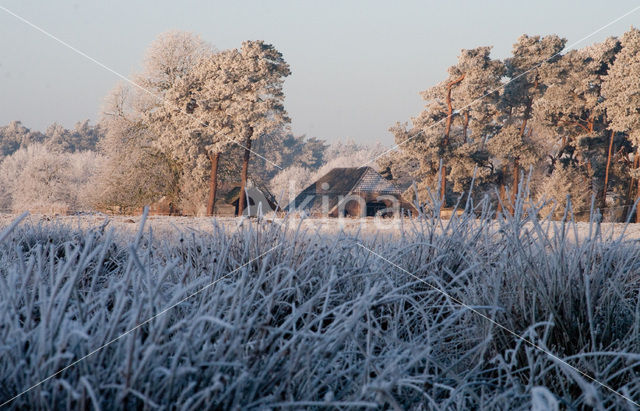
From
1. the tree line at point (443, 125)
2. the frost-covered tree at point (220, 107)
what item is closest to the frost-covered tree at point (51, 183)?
the tree line at point (443, 125)

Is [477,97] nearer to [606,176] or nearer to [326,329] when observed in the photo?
[606,176]

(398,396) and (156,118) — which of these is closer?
(398,396)

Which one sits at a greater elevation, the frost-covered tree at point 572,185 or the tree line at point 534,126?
the tree line at point 534,126

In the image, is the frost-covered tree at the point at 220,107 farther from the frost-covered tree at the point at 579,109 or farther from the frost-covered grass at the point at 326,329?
the frost-covered grass at the point at 326,329

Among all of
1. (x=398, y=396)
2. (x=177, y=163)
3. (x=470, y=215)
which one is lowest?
(x=398, y=396)

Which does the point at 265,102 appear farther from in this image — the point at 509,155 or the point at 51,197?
the point at 51,197

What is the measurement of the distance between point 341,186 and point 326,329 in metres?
28.2

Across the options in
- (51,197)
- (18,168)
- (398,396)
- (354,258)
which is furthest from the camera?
(18,168)

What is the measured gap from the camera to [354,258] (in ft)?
9.70

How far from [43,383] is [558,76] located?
962 inches

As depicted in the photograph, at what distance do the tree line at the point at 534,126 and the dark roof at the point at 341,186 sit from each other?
15.9 feet

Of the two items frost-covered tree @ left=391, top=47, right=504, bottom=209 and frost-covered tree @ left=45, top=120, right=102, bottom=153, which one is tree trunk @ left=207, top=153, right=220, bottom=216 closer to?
frost-covered tree @ left=391, top=47, right=504, bottom=209

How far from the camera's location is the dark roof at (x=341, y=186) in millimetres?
28281

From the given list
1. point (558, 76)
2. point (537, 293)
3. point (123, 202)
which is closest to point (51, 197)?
point (123, 202)
